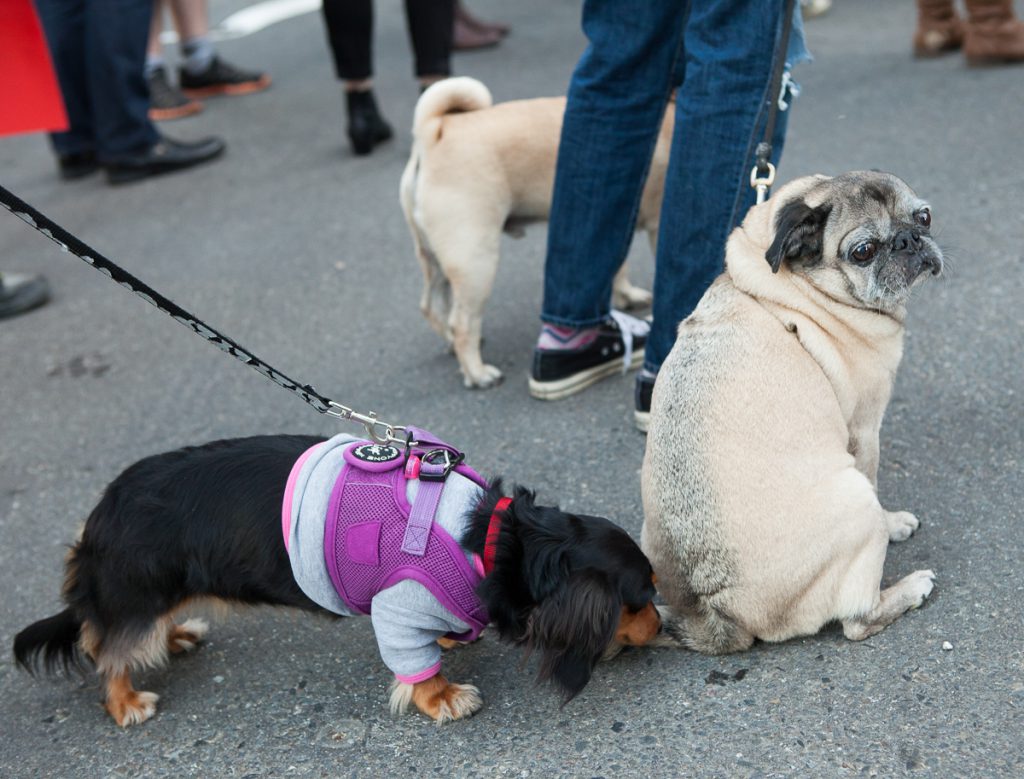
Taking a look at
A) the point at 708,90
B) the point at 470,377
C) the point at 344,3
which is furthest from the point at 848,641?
the point at 344,3

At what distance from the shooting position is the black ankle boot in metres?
6.35

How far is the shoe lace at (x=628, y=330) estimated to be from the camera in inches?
154

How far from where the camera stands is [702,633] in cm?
251

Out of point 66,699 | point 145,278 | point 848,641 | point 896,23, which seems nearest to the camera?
point 848,641

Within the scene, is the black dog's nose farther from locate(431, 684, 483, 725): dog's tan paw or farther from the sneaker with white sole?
locate(431, 684, 483, 725): dog's tan paw

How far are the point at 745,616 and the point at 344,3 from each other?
475 centimetres

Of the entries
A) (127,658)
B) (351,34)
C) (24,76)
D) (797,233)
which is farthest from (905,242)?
(351,34)

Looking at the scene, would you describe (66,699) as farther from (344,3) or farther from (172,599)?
(344,3)

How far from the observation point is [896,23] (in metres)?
7.31

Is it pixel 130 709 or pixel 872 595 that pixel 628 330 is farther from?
pixel 130 709

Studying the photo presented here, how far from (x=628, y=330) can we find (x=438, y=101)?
113cm

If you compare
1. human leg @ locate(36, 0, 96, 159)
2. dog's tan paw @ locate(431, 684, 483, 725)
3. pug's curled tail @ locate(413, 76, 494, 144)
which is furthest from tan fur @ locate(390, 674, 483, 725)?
human leg @ locate(36, 0, 96, 159)

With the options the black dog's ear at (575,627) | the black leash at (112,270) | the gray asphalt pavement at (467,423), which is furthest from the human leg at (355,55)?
the black dog's ear at (575,627)

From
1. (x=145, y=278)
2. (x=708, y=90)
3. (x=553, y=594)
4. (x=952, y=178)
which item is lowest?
(x=145, y=278)
